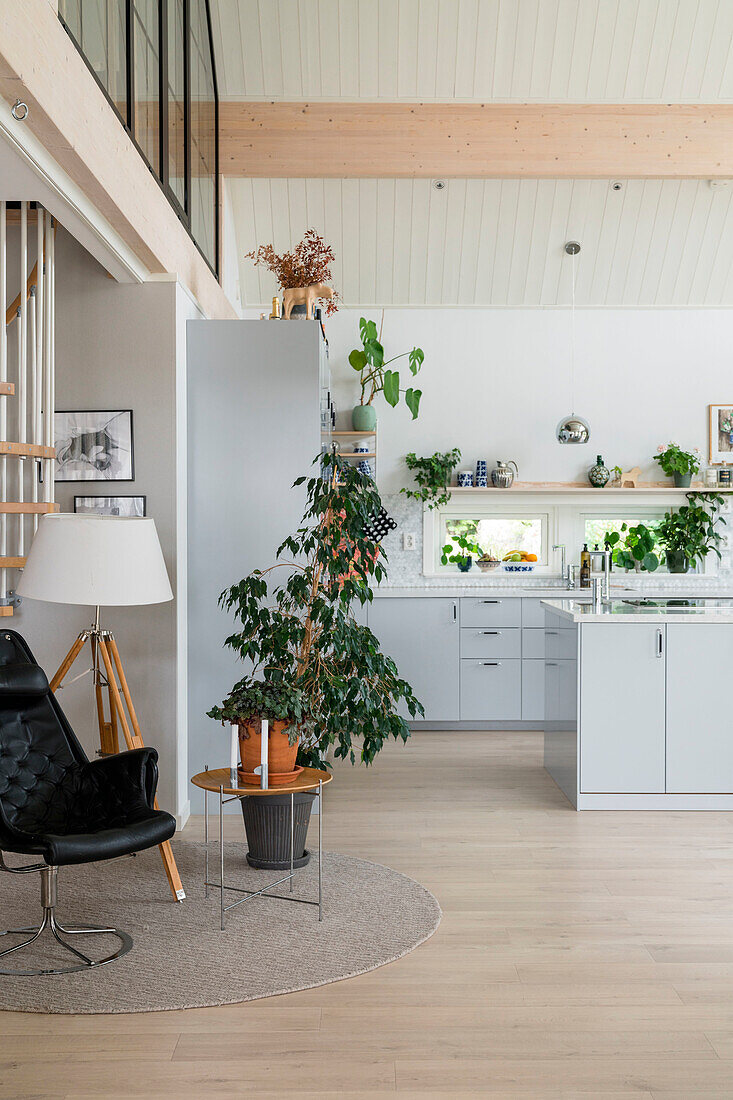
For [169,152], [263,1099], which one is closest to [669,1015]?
[263,1099]

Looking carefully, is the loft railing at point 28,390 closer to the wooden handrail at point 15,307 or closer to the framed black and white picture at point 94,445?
the wooden handrail at point 15,307

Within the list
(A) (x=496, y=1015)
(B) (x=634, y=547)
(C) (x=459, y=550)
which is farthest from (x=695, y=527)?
(A) (x=496, y=1015)

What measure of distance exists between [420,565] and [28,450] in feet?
12.5

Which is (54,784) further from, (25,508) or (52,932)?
(25,508)

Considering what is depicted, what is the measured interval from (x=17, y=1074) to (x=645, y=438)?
20.0ft

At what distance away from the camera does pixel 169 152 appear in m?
4.75

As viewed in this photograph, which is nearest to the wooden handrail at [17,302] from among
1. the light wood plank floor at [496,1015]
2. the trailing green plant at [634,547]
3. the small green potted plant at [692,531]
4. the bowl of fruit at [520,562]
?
the light wood plank floor at [496,1015]

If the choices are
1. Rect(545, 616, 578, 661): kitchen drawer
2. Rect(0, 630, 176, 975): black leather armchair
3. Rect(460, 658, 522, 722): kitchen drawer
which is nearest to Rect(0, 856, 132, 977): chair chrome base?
Rect(0, 630, 176, 975): black leather armchair

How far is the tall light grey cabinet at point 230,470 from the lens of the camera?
4738mm

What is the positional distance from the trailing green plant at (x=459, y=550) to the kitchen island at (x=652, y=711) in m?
2.74

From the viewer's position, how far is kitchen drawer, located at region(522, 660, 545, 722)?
6.64m

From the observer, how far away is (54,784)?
11.4 ft

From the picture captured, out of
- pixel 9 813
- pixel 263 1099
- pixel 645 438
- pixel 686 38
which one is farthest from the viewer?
pixel 645 438

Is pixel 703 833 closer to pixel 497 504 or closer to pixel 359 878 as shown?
pixel 359 878
